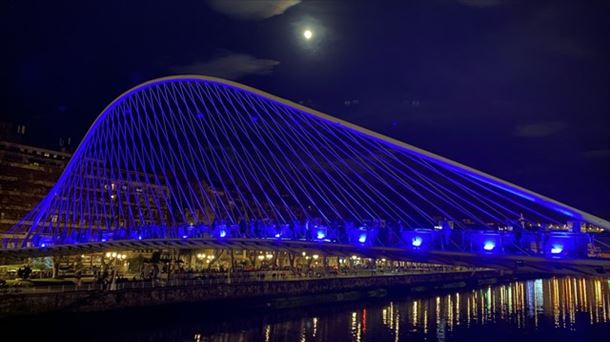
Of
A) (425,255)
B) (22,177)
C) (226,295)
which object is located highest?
(22,177)

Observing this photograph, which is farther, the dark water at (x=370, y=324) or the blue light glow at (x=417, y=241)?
the dark water at (x=370, y=324)

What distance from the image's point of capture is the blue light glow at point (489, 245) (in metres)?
15.1

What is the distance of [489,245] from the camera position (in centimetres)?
1523

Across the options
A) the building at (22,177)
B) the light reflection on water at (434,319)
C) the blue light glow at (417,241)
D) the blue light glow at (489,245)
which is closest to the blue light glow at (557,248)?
the blue light glow at (489,245)

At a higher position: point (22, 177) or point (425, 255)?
point (22, 177)

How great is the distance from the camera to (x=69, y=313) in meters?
25.9

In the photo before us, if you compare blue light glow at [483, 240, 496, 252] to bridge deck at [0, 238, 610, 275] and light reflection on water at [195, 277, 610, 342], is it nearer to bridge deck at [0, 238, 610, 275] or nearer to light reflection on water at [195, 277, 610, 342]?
bridge deck at [0, 238, 610, 275]

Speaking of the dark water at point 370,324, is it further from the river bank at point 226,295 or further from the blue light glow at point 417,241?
the blue light glow at point 417,241

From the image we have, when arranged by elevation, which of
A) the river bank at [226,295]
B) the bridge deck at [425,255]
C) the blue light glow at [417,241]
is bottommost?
the river bank at [226,295]

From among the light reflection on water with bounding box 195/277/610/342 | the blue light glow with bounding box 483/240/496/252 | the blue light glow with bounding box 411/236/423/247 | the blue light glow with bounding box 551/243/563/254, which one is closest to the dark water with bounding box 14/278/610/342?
the light reflection on water with bounding box 195/277/610/342

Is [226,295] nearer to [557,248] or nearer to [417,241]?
[417,241]

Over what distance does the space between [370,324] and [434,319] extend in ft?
18.3

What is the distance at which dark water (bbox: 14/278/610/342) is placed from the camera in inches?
1014

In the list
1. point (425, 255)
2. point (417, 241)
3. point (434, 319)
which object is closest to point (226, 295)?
point (434, 319)
